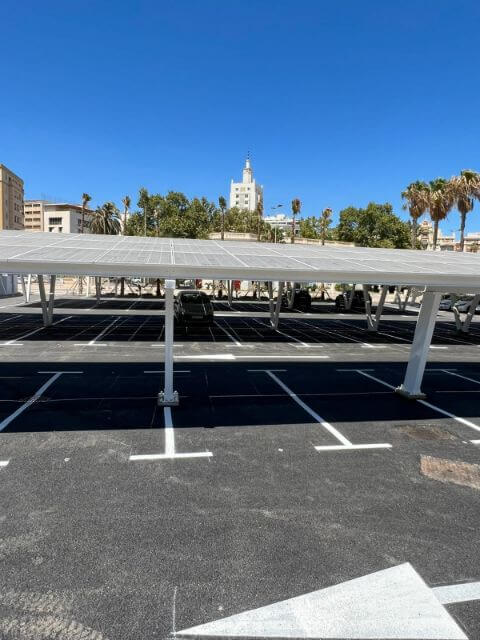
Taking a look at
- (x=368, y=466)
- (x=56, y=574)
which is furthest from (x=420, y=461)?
(x=56, y=574)

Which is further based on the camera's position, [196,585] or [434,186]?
[434,186]

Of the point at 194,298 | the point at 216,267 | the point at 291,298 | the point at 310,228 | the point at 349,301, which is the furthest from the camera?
the point at 310,228

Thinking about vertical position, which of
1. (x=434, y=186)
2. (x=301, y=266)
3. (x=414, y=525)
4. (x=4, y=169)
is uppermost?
(x=4, y=169)

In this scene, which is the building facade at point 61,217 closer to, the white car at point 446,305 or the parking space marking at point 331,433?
the white car at point 446,305

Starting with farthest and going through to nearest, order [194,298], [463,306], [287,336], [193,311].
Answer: [463,306] < [194,298] < [193,311] < [287,336]

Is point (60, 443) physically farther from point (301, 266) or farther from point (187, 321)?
point (187, 321)

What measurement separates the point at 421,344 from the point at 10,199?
103739 millimetres

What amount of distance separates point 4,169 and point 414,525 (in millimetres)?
103824

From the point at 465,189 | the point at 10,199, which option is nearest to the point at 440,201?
the point at 465,189

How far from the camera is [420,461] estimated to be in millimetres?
7109

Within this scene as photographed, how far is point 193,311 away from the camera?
69.7 ft

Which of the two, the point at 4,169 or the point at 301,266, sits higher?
the point at 4,169

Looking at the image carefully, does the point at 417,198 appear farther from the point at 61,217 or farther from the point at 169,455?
the point at 61,217

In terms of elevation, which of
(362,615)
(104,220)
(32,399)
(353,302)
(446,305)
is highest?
(104,220)
